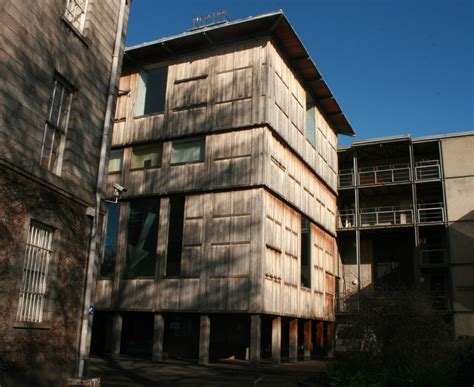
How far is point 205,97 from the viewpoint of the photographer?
85.1 feet

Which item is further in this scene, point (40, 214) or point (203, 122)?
point (203, 122)

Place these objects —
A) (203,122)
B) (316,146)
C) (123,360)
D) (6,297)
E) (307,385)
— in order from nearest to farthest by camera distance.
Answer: (6,297) → (307,385) → (123,360) → (203,122) → (316,146)

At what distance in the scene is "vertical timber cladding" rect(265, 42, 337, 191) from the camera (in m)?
25.2

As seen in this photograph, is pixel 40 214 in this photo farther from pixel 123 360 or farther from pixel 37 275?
pixel 123 360

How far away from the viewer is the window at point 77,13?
1436 centimetres

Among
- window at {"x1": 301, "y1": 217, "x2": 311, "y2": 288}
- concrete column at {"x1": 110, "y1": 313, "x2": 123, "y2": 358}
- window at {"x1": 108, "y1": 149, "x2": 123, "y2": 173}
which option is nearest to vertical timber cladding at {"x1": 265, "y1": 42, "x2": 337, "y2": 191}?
window at {"x1": 301, "y1": 217, "x2": 311, "y2": 288}

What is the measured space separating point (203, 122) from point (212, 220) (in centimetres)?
483

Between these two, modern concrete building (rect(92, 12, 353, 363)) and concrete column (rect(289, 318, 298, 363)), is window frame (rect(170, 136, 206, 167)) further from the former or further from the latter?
concrete column (rect(289, 318, 298, 363))

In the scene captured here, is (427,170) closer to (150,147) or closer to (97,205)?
(150,147)

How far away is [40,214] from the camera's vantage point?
12445 millimetres

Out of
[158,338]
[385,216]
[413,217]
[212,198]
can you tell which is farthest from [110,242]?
[385,216]

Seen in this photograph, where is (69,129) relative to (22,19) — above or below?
below

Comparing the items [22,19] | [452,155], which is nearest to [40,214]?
[22,19]

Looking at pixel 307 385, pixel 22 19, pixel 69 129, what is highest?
pixel 22 19
